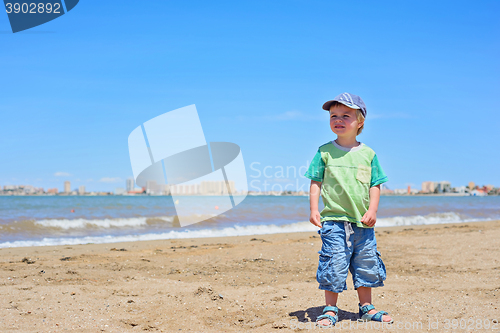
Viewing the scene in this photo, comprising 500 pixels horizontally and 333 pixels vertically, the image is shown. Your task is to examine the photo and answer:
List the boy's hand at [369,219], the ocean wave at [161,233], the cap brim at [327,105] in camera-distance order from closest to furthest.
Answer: the boy's hand at [369,219], the cap brim at [327,105], the ocean wave at [161,233]

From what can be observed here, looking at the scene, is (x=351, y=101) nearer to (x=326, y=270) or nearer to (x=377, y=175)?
(x=377, y=175)

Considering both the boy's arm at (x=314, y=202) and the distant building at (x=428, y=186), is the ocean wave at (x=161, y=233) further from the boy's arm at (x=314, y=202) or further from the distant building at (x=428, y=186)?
the distant building at (x=428, y=186)

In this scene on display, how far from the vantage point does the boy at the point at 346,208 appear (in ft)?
9.36

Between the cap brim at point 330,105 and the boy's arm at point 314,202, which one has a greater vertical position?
the cap brim at point 330,105

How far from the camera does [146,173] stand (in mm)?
7656

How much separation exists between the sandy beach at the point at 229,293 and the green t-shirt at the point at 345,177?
0.85 metres

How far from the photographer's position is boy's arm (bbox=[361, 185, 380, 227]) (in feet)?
9.30

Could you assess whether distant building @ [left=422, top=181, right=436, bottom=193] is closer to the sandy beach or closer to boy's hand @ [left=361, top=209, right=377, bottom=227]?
the sandy beach

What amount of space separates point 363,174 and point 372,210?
29 cm

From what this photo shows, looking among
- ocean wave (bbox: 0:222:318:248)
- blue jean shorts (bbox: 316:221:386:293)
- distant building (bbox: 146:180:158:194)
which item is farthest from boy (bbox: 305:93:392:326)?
ocean wave (bbox: 0:222:318:248)

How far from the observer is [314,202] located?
296 centimetres

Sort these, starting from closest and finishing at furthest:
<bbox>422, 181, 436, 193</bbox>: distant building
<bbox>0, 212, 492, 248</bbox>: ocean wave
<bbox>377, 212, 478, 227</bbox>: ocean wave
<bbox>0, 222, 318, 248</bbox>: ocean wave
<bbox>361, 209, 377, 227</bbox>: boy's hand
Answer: <bbox>361, 209, 377, 227</bbox>: boy's hand, <bbox>0, 222, 318, 248</bbox>: ocean wave, <bbox>0, 212, 492, 248</bbox>: ocean wave, <bbox>377, 212, 478, 227</bbox>: ocean wave, <bbox>422, 181, 436, 193</bbox>: distant building

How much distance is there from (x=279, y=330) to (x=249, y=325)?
1.02 ft

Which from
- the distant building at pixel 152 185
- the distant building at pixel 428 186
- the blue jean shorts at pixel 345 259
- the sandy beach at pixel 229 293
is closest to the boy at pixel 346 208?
the blue jean shorts at pixel 345 259
